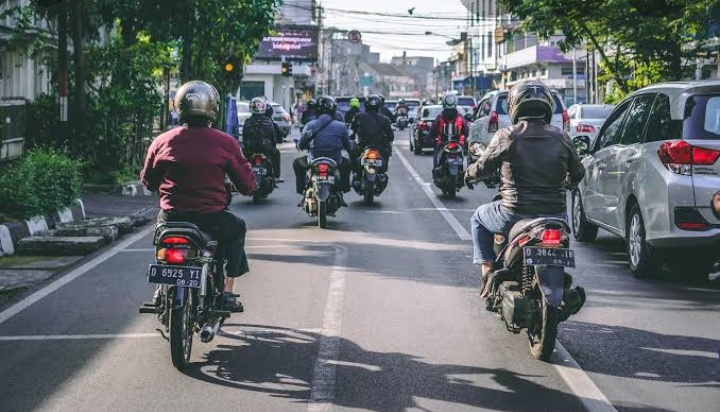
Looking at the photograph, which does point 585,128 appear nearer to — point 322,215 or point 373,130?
point 373,130

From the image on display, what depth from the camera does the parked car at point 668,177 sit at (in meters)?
9.83

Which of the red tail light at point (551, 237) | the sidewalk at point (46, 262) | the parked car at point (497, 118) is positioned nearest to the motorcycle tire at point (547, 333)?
the red tail light at point (551, 237)

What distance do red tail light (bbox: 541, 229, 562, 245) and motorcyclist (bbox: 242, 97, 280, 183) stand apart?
1197 cm

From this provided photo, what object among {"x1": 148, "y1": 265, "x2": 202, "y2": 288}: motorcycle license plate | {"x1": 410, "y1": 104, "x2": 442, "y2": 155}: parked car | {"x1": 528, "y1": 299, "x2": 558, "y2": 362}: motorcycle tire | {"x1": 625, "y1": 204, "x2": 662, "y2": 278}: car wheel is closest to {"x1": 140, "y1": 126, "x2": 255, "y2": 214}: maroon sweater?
{"x1": 148, "y1": 265, "x2": 202, "y2": 288}: motorcycle license plate

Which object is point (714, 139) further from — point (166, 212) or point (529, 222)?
point (166, 212)

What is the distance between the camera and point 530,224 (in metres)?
7.22

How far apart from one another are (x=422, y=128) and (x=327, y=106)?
20233 mm

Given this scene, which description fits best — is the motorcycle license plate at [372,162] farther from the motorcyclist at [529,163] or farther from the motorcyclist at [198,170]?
the motorcyclist at [198,170]

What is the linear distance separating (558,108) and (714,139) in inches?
Answer: 658

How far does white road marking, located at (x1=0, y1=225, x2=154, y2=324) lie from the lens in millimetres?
9188

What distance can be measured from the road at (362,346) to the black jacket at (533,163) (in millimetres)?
949

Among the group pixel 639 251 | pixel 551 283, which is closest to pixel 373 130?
pixel 639 251

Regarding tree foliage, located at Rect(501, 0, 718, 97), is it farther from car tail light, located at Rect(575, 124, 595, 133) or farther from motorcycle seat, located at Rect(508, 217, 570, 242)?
motorcycle seat, located at Rect(508, 217, 570, 242)

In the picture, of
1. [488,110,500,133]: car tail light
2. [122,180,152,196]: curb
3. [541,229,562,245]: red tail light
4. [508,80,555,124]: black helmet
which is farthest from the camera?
[488,110,500,133]: car tail light
